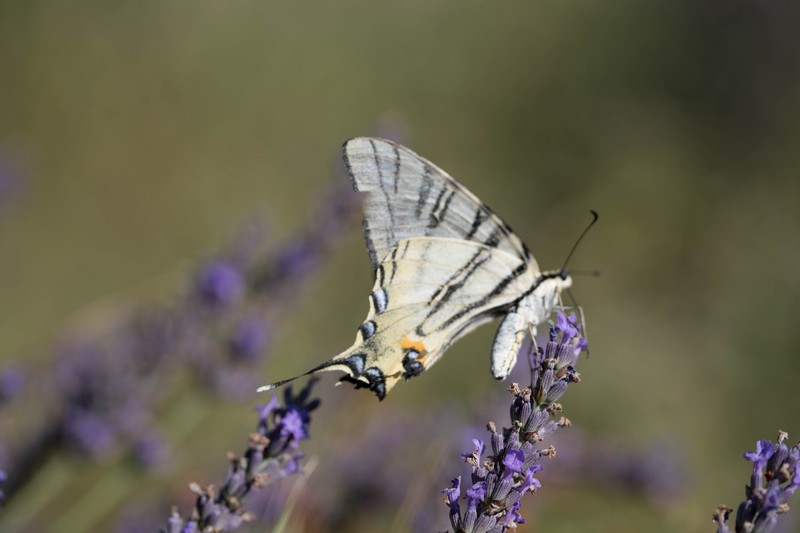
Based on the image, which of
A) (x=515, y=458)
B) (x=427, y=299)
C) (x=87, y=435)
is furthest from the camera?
(x=87, y=435)

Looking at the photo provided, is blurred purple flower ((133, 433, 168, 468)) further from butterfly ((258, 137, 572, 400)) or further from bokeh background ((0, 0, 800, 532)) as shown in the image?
butterfly ((258, 137, 572, 400))

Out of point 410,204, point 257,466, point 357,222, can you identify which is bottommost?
point 257,466

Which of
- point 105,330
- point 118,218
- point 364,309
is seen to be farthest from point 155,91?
point 105,330

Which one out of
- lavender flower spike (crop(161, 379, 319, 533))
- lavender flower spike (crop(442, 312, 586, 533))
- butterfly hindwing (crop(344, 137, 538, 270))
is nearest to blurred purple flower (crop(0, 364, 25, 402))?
lavender flower spike (crop(161, 379, 319, 533))

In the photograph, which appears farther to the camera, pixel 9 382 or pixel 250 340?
pixel 250 340

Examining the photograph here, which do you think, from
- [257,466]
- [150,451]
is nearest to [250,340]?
[150,451]

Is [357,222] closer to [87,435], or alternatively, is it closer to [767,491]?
[87,435]
